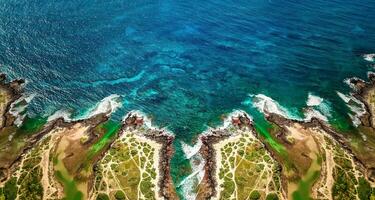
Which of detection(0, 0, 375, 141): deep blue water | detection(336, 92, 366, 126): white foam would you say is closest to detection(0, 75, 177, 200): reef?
detection(0, 0, 375, 141): deep blue water

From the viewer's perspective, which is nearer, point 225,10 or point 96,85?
point 96,85

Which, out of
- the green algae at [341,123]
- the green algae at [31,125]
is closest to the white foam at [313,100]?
the green algae at [341,123]

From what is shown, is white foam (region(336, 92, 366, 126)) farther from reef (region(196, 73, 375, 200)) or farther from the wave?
the wave

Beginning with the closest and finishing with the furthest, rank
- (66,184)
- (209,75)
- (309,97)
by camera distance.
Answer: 1. (66,184)
2. (309,97)
3. (209,75)

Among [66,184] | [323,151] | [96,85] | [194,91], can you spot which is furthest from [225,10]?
[66,184]

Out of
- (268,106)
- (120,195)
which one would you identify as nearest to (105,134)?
(120,195)

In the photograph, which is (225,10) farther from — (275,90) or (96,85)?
(96,85)
